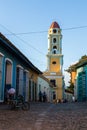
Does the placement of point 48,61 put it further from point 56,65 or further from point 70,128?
point 70,128

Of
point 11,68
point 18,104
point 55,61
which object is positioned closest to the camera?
point 18,104

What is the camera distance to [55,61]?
65.1 m

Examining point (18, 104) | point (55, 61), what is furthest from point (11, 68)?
point (55, 61)

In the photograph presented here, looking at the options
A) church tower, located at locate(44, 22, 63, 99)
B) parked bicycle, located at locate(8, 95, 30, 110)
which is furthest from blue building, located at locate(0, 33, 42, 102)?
church tower, located at locate(44, 22, 63, 99)

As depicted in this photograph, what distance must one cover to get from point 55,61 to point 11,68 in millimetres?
44698

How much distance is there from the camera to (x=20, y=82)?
2336cm

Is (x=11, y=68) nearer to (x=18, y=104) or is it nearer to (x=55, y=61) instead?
(x=18, y=104)

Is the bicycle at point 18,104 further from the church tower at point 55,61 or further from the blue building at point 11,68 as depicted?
the church tower at point 55,61

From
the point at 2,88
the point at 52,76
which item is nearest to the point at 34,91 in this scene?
the point at 2,88

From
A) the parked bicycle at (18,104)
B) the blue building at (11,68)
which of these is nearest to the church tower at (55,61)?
the blue building at (11,68)

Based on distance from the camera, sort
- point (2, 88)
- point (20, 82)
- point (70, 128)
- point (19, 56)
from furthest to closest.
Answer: point (20, 82), point (19, 56), point (2, 88), point (70, 128)

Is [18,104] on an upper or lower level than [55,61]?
lower

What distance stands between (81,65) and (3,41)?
56.5 ft

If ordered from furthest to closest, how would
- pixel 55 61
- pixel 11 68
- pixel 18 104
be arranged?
pixel 55 61 → pixel 11 68 → pixel 18 104
